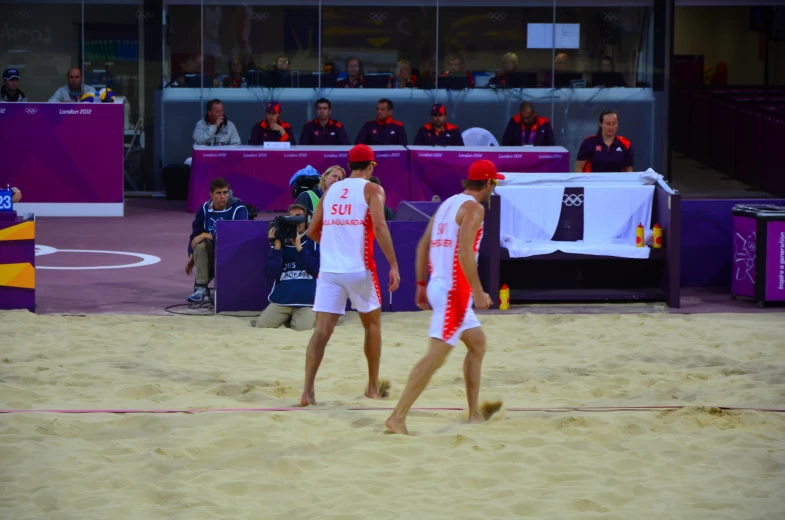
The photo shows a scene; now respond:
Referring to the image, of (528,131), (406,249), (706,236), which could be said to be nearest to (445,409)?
(406,249)

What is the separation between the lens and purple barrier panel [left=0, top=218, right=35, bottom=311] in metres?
11.9

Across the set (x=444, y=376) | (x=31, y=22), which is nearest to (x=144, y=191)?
(x=31, y=22)

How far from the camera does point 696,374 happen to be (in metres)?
9.62

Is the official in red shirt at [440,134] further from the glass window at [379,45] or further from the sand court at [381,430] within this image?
the sand court at [381,430]

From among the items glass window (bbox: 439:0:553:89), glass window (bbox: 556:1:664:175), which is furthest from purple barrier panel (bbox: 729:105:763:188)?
glass window (bbox: 439:0:553:89)

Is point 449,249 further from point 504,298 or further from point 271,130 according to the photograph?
point 271,130

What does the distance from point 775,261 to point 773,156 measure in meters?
9.45

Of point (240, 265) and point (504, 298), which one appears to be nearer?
point (240, 265)

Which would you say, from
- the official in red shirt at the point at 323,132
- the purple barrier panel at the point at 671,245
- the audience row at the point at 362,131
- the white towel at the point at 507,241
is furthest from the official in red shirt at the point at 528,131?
the white towel at the point at 507,241

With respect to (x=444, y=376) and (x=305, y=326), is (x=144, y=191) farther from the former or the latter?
(x=444, y=376)

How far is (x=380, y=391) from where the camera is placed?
886 cm

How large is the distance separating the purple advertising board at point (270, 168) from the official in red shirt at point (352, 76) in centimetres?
310

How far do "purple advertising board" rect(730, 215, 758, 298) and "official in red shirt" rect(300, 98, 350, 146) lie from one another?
27.5 ft

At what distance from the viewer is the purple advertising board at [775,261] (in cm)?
1264
